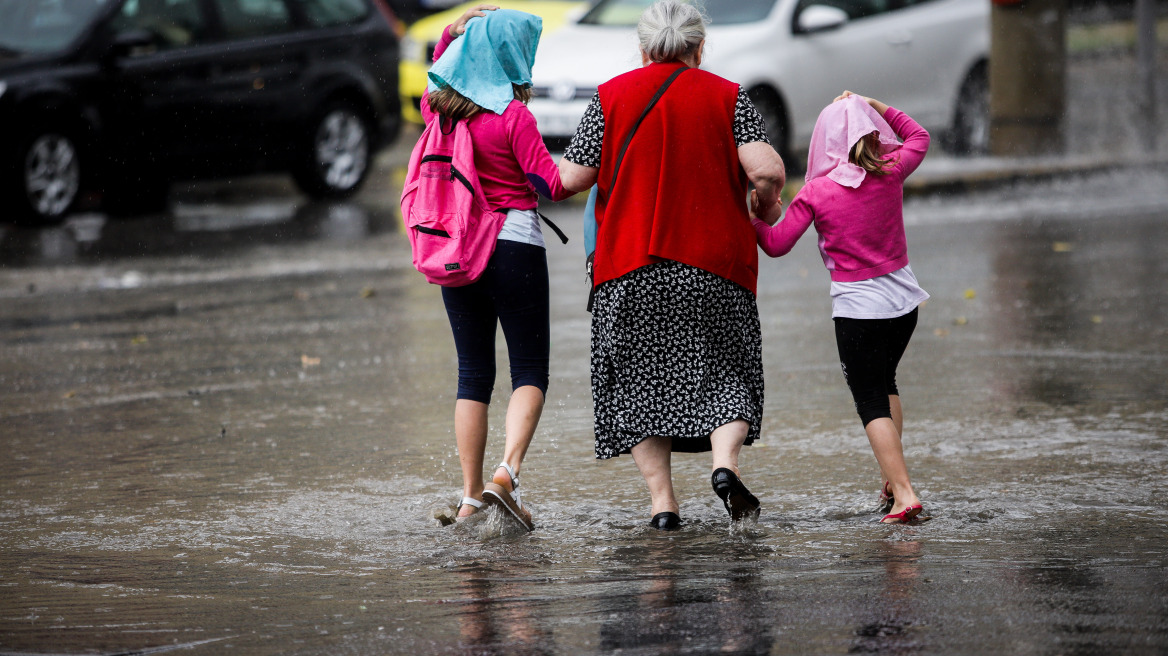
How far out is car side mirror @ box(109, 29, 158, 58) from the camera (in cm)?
1291

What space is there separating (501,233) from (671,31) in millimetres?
839

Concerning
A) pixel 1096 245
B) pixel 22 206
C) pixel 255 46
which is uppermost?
pixel 255 46

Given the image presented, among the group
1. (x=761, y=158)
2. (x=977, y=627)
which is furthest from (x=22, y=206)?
(x=977, y=627)

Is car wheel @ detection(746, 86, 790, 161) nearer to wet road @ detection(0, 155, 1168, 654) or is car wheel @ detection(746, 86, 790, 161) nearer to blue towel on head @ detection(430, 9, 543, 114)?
wet road @ detection(0, 155, 1168, 654)

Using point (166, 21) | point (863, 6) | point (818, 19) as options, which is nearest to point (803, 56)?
point (818, 19)

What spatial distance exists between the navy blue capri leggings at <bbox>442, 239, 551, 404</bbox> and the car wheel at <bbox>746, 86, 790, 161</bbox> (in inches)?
360

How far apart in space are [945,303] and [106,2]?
761 centimetres

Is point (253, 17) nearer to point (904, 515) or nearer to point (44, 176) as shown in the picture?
point (44, 176)

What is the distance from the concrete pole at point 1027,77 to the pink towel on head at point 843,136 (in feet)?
35.3

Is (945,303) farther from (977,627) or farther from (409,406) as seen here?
(977,627)

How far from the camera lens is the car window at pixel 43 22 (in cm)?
1273

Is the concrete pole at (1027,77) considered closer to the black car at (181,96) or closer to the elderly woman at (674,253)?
the black car at (181,96)

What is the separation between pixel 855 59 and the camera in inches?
574

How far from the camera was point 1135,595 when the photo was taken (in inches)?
161
